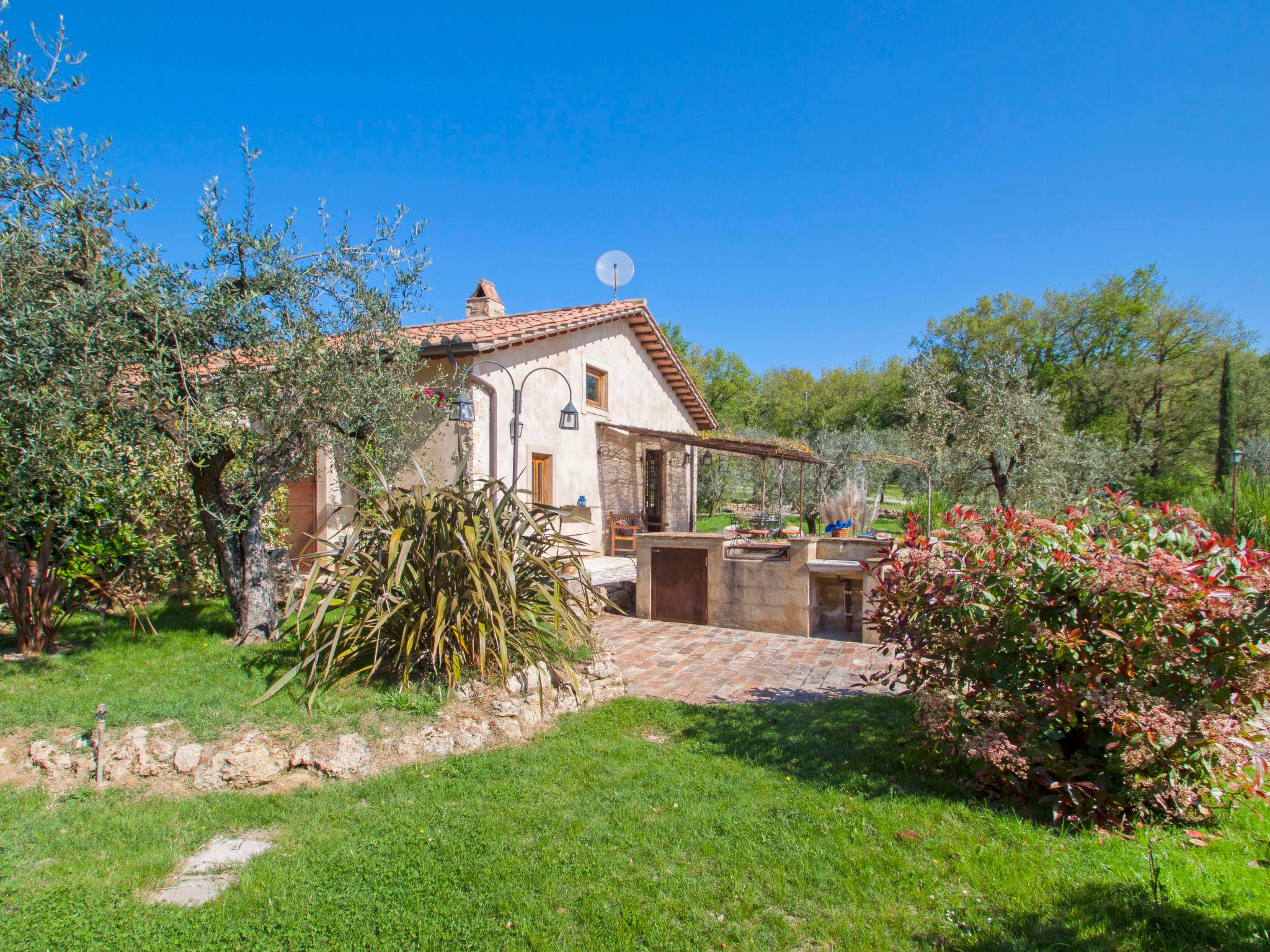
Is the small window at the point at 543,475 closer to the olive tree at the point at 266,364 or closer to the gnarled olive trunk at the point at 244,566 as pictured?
the olive tree at the point at 266,364

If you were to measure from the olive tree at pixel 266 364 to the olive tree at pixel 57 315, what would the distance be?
34 centimetres

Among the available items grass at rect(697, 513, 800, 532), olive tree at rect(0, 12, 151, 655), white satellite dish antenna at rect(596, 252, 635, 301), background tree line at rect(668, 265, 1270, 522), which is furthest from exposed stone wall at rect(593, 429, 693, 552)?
olive tree at rect(0, 12, 151, 655)

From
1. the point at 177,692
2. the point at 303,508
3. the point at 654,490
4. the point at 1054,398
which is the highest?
the point at 1054,398

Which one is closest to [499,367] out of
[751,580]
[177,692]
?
[751,580]

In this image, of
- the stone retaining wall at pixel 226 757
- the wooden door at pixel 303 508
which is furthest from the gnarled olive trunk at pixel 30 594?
the wooden door at pixel 303 508

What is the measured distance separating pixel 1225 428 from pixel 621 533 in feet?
82.4

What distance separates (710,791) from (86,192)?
675 cm

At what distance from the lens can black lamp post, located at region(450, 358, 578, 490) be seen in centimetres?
866

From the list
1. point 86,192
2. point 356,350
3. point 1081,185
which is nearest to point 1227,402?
point 1081,185

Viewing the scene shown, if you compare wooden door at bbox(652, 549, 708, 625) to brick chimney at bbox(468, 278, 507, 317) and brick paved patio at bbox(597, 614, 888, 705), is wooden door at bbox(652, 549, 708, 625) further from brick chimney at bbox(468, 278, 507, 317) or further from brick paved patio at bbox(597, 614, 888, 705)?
brick chimney at bbox(468, 278, 507, 317)

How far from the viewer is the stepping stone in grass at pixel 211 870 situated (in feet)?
9.91

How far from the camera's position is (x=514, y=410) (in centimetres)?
1141

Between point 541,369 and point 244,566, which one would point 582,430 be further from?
point 244,566

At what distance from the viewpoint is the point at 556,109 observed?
14383mm
